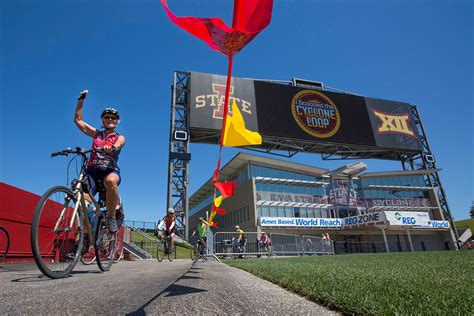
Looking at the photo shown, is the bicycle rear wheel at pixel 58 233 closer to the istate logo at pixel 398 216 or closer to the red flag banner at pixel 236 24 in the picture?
the red flag banner at pixel 236 24

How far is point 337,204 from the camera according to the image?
1406 inches

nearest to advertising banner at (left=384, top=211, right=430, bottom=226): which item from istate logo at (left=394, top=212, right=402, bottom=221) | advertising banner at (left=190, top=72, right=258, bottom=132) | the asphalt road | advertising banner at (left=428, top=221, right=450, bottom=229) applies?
istate logo at (left=394, top=212, right=402, bottom=221)

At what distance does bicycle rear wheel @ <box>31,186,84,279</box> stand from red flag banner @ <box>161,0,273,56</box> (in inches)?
79.2

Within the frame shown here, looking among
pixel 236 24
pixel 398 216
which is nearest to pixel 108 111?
pixel 236 24

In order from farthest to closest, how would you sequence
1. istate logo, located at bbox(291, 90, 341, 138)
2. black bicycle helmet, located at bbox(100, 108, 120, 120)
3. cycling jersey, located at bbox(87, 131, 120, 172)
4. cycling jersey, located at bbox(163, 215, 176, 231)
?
istate logo, located at bbox(291, 90, 341, 138)
cycling jersey, located at bbox(163, 215, 176, 231)
black bicycle helmet, located at bbox(100, 108, 120, 120)
cycling jersey, located at bbox(87, 131, 120, 172)

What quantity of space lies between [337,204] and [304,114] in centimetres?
1322

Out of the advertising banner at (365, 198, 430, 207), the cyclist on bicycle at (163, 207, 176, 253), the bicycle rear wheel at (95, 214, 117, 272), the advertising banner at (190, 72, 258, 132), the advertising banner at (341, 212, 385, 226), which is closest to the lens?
the bicycle rear wheel at (95, 214, 117, 272)

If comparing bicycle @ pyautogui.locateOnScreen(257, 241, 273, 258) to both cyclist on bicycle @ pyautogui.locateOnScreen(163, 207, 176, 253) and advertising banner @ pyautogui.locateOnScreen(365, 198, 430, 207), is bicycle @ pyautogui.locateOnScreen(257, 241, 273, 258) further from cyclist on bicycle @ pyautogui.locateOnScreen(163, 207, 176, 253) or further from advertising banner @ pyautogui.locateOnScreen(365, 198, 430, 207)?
advertising banner @ pyautogui.locateOnScreen(365, 198, 430, 207)

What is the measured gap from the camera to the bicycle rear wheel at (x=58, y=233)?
2486 mm

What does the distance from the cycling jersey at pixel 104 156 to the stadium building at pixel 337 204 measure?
1081 inches

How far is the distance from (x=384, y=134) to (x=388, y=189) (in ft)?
32.8

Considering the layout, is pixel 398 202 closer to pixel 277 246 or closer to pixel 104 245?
pixel 277 246

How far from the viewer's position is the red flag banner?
2020mm

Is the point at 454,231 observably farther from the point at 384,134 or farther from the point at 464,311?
the point at 464,311
